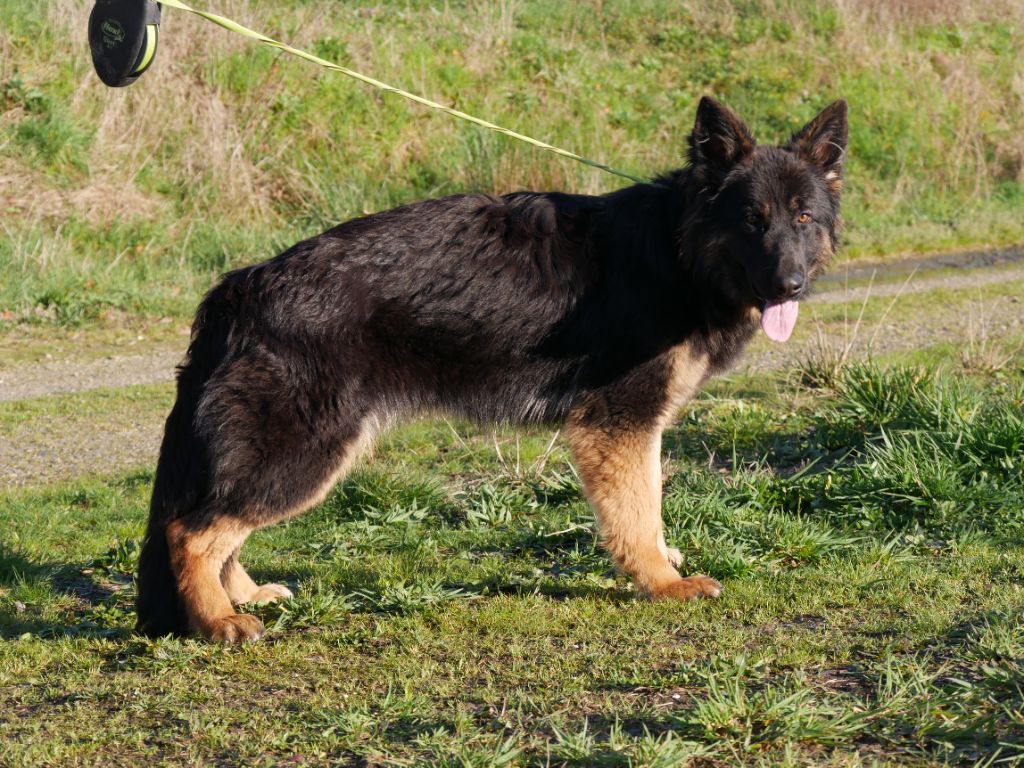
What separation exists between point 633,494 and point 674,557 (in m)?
0.51

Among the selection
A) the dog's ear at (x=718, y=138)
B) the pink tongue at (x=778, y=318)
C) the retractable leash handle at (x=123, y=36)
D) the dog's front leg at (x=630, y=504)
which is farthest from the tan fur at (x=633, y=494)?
the retractable leash handle at (x=123, y=36)

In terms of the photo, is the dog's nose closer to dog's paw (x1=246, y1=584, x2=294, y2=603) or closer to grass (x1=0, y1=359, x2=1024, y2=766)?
grass (x1=0, y1=359, x2=1024, y2=766)

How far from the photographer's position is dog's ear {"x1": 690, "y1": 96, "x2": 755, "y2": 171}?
4.63 metres

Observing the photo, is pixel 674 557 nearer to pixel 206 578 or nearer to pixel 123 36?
pixel 206 578

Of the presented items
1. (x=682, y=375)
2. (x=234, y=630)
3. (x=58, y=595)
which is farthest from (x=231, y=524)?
(x=682, y=375)

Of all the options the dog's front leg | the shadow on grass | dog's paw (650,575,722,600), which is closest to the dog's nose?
the dog's front leg

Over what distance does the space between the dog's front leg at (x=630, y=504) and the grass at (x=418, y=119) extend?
716 centimetres

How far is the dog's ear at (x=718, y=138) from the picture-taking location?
4629 millimetres

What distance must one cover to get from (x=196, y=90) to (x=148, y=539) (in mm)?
9804

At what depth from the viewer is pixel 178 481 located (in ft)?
14.1

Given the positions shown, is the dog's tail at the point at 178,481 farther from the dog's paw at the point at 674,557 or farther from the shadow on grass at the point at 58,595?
the dog's paw at the point at 674,557

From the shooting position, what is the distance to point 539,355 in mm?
4699

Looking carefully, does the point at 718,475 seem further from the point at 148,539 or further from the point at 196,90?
the point at 196,90

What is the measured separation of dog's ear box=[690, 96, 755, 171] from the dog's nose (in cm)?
56
